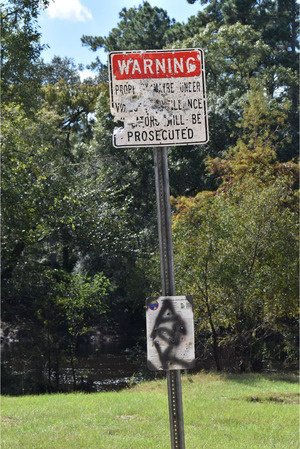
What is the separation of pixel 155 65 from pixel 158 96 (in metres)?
0.17

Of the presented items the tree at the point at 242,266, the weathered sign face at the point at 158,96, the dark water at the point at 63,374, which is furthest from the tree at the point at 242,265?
the weathered sign face at the point at 158,96

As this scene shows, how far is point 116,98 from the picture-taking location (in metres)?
3.32

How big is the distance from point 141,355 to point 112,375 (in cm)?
523

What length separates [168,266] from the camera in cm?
318

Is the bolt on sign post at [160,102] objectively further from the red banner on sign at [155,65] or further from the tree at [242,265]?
the tree at [242,265]

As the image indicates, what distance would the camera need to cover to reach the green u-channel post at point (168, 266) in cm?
306

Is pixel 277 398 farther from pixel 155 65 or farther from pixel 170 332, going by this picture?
pixel 155 65

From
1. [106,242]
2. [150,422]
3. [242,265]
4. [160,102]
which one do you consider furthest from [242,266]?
[160,102]

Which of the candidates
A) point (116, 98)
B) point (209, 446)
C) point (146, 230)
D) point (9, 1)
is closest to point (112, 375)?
point (146, 230)

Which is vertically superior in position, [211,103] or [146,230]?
[211,103]

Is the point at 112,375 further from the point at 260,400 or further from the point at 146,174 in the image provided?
the point at 146,174

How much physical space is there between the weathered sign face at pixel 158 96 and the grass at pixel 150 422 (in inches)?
147

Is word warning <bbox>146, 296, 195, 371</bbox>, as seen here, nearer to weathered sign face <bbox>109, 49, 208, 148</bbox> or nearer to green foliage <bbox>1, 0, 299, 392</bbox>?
weathered sign face <bbox>109, 49, 208, 148</bbox>

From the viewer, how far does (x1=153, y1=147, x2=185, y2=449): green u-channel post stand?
3.06 metres
